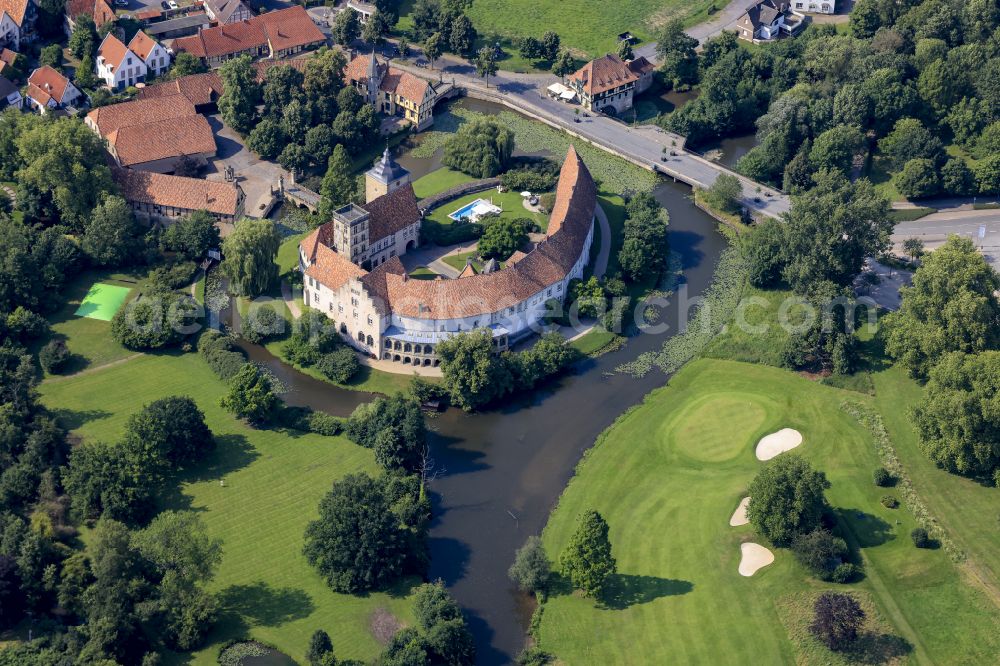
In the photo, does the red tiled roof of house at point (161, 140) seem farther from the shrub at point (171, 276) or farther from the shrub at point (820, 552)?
the shrub at point (820, 552)

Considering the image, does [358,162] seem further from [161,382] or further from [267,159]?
[161,382]

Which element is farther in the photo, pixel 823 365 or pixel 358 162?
pixel 358 162

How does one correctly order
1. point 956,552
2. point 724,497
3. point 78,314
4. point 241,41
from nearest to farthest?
point 956,552 → point 724,497 → point 78,314 → point 241,41

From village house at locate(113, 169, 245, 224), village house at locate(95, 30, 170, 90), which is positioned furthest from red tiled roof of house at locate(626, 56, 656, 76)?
village house at locate(95, 30, 170, 90)

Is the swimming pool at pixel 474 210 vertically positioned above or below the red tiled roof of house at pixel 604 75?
below

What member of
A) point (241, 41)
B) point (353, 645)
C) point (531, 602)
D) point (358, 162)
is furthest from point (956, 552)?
point (241, 41)

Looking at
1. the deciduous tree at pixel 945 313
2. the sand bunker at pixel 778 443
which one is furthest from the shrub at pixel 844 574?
the deciduous tree at pixel 945 313

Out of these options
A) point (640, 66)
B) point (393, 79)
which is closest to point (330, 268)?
point (393, 79)
